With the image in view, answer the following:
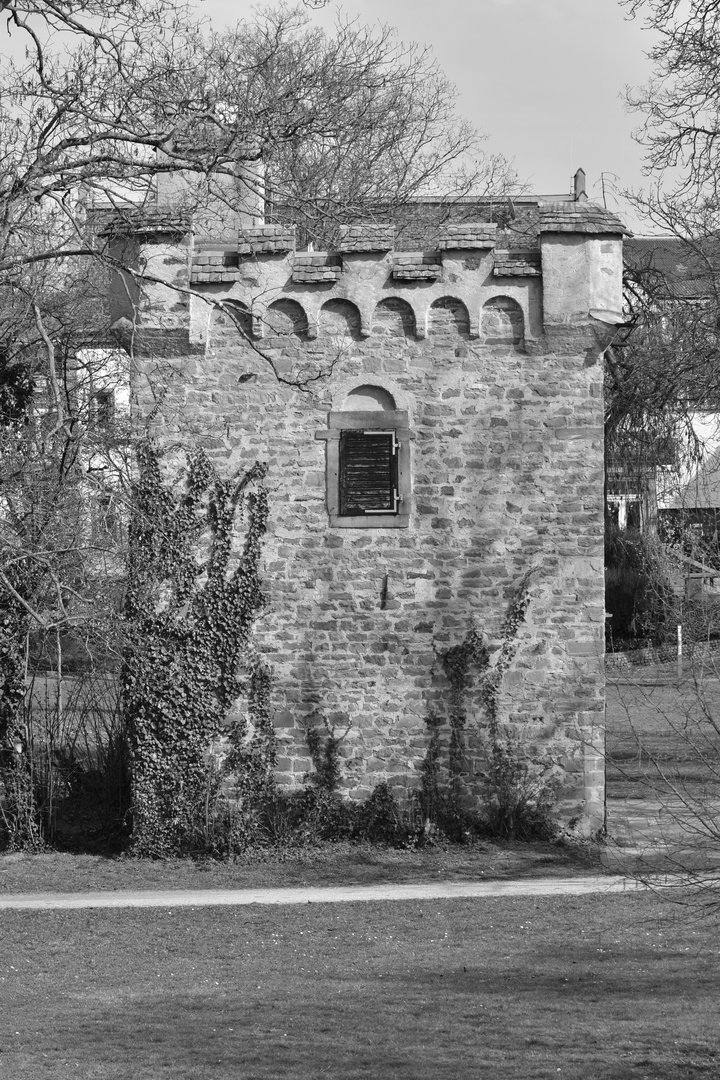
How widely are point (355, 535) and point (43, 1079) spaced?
22.7 feet

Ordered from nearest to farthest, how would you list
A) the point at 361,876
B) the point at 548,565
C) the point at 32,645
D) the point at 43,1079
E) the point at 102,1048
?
the point at 43,1079 → the point at 102,1048 → the point at 361,876 → the point at 548,565 → the point at 32,645

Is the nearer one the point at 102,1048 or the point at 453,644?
the point at 102,1048

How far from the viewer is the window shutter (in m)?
13.0

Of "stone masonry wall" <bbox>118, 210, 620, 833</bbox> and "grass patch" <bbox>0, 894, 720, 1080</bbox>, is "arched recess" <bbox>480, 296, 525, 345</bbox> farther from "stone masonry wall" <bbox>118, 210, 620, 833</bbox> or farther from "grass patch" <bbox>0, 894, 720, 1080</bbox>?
"grass patch" <bbox>0, 894, 720, 1080</bbox>

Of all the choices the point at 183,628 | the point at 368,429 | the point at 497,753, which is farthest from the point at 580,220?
the point at 183,628

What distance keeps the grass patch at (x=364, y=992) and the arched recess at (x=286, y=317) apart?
5.40 m

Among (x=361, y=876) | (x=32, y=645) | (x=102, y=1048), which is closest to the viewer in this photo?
(x=102, y=1048)

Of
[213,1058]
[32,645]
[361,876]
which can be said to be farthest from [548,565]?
[213,1058]

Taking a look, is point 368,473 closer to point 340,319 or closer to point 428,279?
point 340,319

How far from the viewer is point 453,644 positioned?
12859mm

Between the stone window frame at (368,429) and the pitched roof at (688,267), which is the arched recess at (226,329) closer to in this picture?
the stone window frame at (368,429)

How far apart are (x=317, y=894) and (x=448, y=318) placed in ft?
17.9

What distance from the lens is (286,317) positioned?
1310 centimetres

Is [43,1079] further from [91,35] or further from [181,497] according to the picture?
[91,35]
